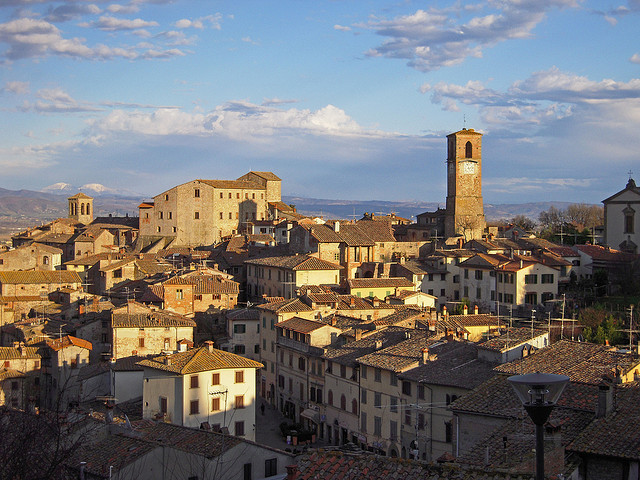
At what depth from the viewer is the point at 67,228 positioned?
93.0m

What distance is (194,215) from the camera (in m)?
88.3

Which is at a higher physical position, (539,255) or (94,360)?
(539,255)

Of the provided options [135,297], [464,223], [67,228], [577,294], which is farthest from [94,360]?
[67,228]

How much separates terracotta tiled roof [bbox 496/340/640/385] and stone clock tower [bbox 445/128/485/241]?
152 ft

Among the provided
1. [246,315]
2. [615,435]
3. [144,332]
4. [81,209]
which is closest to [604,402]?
[615,435]

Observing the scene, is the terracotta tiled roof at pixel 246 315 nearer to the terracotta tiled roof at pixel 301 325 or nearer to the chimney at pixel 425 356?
the terracotta tiled roof at pixel 301 325

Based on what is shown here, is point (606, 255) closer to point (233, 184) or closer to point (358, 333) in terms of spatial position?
point (358, 333)

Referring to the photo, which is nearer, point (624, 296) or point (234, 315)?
point (234, 315)

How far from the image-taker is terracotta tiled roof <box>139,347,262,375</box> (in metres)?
33.2

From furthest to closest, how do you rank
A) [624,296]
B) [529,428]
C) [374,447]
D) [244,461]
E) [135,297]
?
[135,297], [624,296], [374,447], [244,461], [529,428]

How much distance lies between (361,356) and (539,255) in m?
24.8

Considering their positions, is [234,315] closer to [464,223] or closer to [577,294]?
[577,294]

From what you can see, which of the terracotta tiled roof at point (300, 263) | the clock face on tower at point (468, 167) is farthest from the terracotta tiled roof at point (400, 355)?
the clock face on tower at point (468, 167)

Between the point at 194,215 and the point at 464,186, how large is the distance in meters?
28.0
